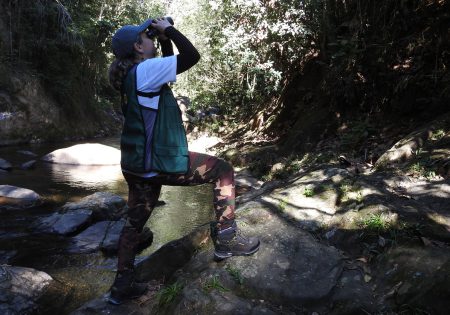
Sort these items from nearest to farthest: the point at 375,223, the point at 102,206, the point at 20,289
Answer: the point at 375,223, the point at 20,289, the point at 102,206

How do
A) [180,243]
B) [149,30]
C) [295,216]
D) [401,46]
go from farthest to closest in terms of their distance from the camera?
[401,46] < [295,216] < [180,243] < [149,30]

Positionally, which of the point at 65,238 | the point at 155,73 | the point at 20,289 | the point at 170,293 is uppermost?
the point at 155,73

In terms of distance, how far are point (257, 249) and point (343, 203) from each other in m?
1.31

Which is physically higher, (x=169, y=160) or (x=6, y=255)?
(x=169, y=160)

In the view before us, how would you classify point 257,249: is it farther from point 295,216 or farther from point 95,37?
point 95,37

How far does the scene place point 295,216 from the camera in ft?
12.9

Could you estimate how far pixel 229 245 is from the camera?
119 inches

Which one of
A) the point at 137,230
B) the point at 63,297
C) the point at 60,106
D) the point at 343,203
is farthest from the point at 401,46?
the point at 60,106

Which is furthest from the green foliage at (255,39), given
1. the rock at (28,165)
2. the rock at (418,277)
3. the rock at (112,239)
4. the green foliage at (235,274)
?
the green foliage at (235,274)

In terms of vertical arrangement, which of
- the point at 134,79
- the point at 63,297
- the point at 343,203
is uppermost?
the point at 134,79

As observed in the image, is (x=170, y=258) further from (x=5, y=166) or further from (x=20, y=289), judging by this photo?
(x=5, y=166)

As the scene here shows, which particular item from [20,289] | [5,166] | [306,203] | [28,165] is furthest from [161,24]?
[28,165]

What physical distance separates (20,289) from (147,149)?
2.04 metres

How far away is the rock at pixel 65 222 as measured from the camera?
580 cm
